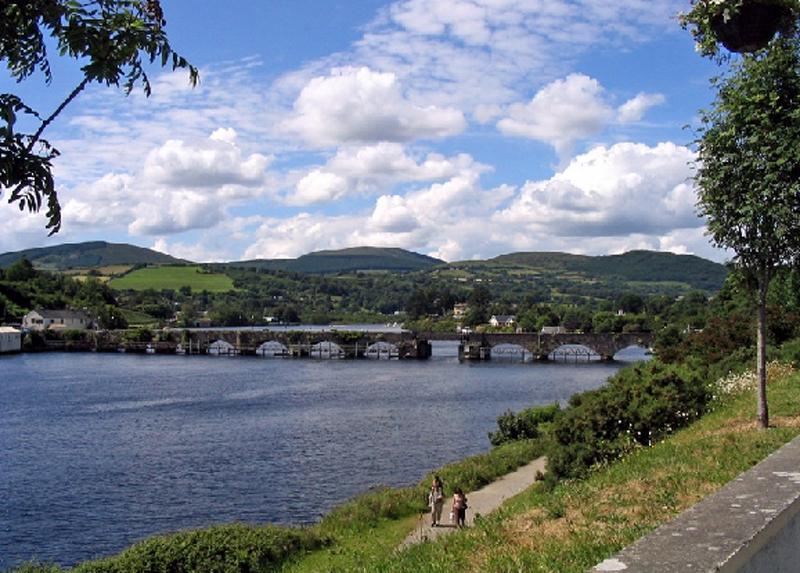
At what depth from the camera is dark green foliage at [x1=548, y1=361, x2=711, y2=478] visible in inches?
760

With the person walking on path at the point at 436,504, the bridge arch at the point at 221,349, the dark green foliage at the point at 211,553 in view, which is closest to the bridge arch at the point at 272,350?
the bridge arch at the point at 221,349

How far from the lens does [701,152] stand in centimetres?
1400

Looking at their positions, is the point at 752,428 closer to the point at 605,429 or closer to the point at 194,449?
the point at 605,429

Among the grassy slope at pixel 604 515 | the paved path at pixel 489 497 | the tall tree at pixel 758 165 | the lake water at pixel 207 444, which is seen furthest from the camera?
the lake water at pixel 207 444

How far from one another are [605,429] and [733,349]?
1936 centimetres

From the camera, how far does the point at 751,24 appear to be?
8508 millimetres

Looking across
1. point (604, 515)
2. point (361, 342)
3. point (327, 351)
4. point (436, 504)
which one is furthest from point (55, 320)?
point (604, 515)

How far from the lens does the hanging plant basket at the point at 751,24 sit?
8.37 m

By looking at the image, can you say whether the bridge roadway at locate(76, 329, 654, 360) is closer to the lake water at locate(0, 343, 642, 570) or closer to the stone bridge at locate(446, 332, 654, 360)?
the stone bridge at locate(446, 332, 654, 360)

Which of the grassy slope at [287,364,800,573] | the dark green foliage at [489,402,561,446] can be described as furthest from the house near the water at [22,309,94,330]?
the grassy slope at [287,364,800,573]

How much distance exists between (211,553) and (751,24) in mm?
15272

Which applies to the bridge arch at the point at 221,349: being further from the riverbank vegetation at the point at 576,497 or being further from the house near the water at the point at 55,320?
the riverbank vegetation at the point at 576,497

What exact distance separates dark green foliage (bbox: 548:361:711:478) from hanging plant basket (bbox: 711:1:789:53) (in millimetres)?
12263

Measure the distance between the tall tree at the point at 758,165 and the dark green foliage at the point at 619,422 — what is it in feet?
17.8
